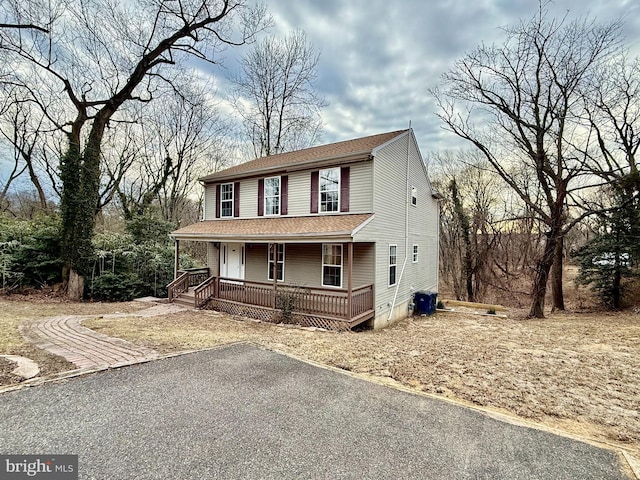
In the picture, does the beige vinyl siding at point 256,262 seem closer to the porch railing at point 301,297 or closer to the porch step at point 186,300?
the porch railing at point 301,297

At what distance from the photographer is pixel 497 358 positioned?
657cm

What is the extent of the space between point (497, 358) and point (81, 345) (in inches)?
349

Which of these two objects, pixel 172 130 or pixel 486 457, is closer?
pixel 486 457

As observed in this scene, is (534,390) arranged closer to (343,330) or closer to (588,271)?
(343,330)

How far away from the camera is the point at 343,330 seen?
9625 mm

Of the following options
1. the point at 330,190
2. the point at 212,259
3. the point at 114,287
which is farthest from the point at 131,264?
the point at 330,190

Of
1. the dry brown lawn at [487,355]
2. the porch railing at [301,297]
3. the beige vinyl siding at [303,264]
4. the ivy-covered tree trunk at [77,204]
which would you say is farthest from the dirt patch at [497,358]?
the ivy-covered tree trunk at [77,204]

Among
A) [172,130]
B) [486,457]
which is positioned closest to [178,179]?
[172,130]

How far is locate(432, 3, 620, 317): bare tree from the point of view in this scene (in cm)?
1312

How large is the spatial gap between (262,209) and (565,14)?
49.6ft

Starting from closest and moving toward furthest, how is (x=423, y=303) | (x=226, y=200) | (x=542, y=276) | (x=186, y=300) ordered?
(x=186, y=300) → (x=542, y=276) → (x=423, y=303) → (x=226, y=200)

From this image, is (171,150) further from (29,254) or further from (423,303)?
(423,303)

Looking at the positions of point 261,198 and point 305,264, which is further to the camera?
point 261,198

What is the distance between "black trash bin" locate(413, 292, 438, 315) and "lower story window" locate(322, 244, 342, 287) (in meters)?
5.45
